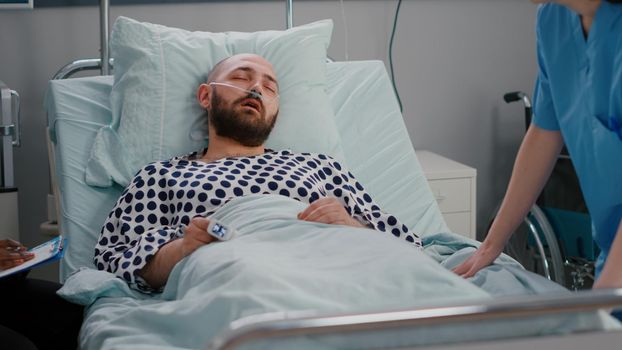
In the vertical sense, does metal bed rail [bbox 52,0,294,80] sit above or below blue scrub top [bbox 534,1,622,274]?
below

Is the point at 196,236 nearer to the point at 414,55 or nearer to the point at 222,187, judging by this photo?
the point at 222,187

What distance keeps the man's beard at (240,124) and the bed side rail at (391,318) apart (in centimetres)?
138

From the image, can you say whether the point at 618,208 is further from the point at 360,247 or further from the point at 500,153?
the point at 500,153

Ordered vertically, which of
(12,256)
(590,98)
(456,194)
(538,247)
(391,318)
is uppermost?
(590,98)

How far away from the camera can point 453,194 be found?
302cm

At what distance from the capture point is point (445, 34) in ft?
12.0

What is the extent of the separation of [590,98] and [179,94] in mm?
1239

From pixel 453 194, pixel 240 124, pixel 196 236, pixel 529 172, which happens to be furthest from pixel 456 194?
pixel 196 236

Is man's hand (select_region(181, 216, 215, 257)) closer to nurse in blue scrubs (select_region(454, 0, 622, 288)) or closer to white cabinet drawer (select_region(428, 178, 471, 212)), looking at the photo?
nurse in blue scrubs (select_region(454, 0, 622, 288))

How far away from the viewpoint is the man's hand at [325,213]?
6.44 feet

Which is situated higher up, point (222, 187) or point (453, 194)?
point (222, 187)

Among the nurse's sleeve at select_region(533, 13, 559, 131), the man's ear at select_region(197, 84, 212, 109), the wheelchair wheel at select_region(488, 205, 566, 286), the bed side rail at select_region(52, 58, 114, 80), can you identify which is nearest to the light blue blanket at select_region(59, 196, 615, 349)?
the nurse's sleeve at select_region(533, 13, 559, 131)

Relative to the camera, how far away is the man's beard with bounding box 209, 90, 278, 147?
2404 mm

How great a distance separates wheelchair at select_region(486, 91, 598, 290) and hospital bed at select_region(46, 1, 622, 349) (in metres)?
0.75
